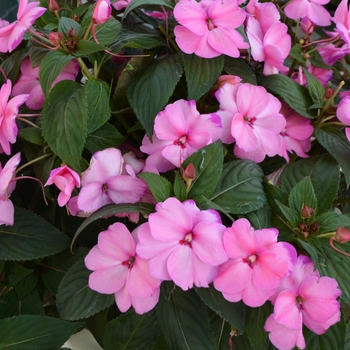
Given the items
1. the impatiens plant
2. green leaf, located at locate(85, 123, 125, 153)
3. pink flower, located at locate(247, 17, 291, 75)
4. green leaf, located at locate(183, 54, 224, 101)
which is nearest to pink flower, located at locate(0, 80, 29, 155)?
the impatiens plant

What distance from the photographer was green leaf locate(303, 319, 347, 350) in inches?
25.2

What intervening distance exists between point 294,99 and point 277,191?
0.56 ft

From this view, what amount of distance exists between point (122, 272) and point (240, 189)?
0.20 m

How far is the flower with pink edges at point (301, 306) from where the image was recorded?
57 cm

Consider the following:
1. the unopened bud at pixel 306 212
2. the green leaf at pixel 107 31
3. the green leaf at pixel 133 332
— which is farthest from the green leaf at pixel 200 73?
the green leaf at pixel 133 332

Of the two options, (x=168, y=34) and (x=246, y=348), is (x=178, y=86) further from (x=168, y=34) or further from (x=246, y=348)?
(x=246, y=348)

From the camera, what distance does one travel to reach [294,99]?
75 centimetres

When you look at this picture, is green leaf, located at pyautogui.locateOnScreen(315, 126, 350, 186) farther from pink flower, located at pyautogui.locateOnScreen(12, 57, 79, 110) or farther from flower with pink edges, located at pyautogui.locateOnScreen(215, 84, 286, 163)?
pink flower, located at pyautogui.locateOnScreen(12, 57, 79, 110)

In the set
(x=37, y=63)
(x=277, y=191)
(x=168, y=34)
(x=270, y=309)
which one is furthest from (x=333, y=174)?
(x=37, y=63)

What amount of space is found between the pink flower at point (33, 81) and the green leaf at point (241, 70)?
0.80 ft

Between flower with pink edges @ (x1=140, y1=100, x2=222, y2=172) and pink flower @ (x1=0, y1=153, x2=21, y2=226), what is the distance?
181 mm

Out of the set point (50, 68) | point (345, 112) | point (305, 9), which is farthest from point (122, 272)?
point (305, 9)

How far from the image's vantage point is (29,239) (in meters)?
0.72

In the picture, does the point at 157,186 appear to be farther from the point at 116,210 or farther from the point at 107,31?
the point at 107,31
